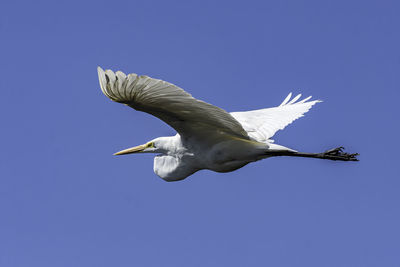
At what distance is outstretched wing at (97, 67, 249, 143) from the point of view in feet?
21.4

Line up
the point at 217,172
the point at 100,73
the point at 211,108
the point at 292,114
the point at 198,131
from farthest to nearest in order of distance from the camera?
the point at 292,114, the point at 217,172, the point at 198,131, the point at 211,108, the point at 100,73

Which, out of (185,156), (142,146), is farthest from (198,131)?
(142,146)

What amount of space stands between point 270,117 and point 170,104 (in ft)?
10.1

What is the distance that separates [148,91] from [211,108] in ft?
2.63

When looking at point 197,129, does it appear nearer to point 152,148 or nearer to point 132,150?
point 152,148

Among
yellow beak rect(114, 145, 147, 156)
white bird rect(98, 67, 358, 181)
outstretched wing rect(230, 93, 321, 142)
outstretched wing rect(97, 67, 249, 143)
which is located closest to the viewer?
outstretched wing rect(97, 67, 249, 143)

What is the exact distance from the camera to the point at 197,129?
8.25m

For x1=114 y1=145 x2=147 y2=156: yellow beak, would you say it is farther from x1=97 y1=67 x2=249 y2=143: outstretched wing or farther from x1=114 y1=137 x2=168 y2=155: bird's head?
x1=97 y1=67 x2=249 y2=143: outstretched wing

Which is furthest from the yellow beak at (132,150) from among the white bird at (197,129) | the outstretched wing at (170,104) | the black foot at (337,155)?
the black foot at (337,155)

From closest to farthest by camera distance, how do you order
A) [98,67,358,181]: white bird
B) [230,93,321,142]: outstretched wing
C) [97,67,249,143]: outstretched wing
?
1. [97,67,249,143]: outstretched wing
2. [98,67,358,181]: white bird
3. [230,93,321,142]: outstretched wing

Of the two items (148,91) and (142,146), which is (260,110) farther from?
(148,91)

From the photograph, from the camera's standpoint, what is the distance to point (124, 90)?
6832 mm

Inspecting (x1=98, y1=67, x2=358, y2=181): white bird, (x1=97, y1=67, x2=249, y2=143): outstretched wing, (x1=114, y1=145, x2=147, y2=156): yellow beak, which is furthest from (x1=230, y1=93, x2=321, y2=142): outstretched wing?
(x1=114, y1=145, x2=147, y2=156): yellow beak

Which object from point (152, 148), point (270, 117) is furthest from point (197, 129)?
point (270, 117)
